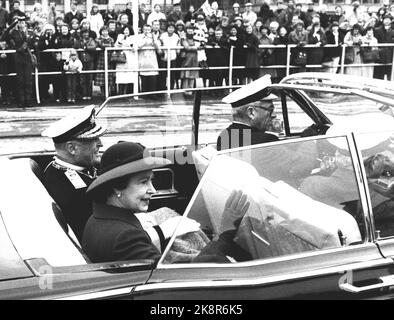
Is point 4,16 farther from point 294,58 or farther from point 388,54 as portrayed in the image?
point 388,54

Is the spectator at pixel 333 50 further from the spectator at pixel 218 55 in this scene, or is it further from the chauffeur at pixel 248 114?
the chauffeur at pixel 248 114

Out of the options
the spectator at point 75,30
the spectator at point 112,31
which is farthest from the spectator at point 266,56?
the spectator at point 75,30

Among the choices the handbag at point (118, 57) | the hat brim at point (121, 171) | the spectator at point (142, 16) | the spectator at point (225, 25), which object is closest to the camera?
the hat brim at point (121, 171)

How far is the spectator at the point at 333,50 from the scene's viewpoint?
16297mm

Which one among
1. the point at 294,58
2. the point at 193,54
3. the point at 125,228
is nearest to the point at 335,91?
the point at 125,228

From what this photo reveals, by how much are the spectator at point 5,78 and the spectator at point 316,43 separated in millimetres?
7192

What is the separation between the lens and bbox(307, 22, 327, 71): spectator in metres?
15.9

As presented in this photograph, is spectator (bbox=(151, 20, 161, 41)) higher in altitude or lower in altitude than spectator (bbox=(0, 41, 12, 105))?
higher

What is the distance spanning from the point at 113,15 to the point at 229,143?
12.7m

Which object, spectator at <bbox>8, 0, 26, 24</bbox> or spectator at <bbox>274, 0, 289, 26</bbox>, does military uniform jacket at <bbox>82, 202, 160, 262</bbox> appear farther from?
spectator at <bbox>274, 0, 289, 26</bbox>

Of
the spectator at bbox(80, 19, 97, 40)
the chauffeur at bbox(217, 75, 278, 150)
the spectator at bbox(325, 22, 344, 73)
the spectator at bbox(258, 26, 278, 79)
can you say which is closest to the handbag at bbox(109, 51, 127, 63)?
the spectator at bbox(80, 19, 97, 40)

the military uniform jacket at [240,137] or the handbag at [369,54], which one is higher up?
the military uniform jacket at [240,137]

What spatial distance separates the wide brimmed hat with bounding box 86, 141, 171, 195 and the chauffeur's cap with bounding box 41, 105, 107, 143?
36.4 inches

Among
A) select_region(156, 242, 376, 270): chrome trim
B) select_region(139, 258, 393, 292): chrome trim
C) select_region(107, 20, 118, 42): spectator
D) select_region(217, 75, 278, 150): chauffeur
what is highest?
select_region(107, 20, 118, 42): spectator
